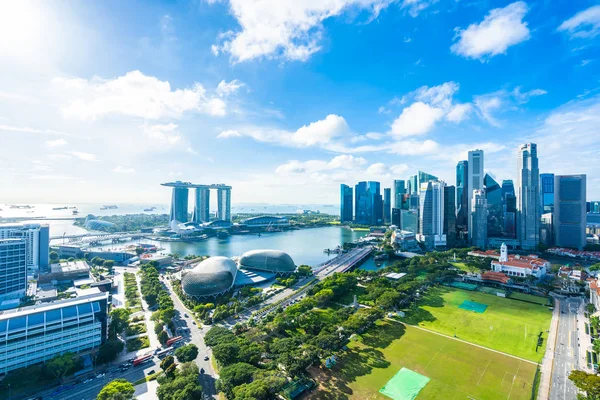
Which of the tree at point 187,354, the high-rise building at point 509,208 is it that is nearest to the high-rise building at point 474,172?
the high-rise building at point 509,208

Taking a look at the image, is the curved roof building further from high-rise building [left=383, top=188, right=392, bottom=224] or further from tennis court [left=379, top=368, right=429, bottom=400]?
high-rise building [left=383, top=188, right=392, bottom=224]

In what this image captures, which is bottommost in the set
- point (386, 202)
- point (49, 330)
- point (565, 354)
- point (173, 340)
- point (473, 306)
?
point (173, 340)

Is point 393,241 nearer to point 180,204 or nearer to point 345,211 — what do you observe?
point 345,211

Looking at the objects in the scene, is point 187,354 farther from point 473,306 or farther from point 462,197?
point 462,197

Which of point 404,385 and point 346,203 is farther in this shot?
point 346,203

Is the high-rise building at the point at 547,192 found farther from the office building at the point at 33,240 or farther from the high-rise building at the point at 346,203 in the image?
the office building at the point at 33,240

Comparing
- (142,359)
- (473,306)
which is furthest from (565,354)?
(142,359)
